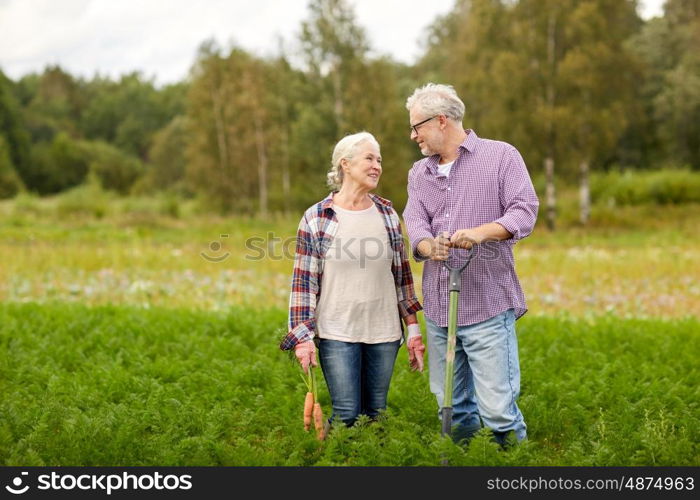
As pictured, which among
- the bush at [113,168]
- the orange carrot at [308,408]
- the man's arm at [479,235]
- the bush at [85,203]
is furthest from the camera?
the bush at [113,168]

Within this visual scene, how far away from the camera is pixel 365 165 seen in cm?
474

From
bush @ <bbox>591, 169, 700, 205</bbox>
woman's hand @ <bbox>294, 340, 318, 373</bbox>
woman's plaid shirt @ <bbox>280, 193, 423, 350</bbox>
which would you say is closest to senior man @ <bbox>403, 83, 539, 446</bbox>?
woman's plaid shirt @ <bbox>280, 193, 423, 350</bbox>

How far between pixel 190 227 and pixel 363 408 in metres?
27.1

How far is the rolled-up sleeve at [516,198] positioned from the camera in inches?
178

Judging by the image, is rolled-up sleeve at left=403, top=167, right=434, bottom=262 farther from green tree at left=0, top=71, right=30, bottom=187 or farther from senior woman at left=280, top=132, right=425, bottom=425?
green tree at left=0, top=71, right=30, bottom=187

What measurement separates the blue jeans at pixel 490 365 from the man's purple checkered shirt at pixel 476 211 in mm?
71

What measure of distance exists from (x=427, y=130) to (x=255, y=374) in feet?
11.1

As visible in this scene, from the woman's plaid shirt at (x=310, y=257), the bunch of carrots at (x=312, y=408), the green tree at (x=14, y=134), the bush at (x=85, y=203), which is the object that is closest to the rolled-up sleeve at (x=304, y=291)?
the woman's plaid shirt at (x=310, y=257)

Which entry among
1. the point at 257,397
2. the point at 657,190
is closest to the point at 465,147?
the point at 257,397

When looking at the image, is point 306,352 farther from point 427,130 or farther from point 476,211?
point 427,130

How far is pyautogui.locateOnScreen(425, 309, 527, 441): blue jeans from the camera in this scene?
4676mm

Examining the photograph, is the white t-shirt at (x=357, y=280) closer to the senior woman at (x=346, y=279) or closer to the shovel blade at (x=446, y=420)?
the senior woman at (x=346, y=279)

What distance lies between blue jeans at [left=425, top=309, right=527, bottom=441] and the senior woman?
288 mm

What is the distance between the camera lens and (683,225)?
28.7m
